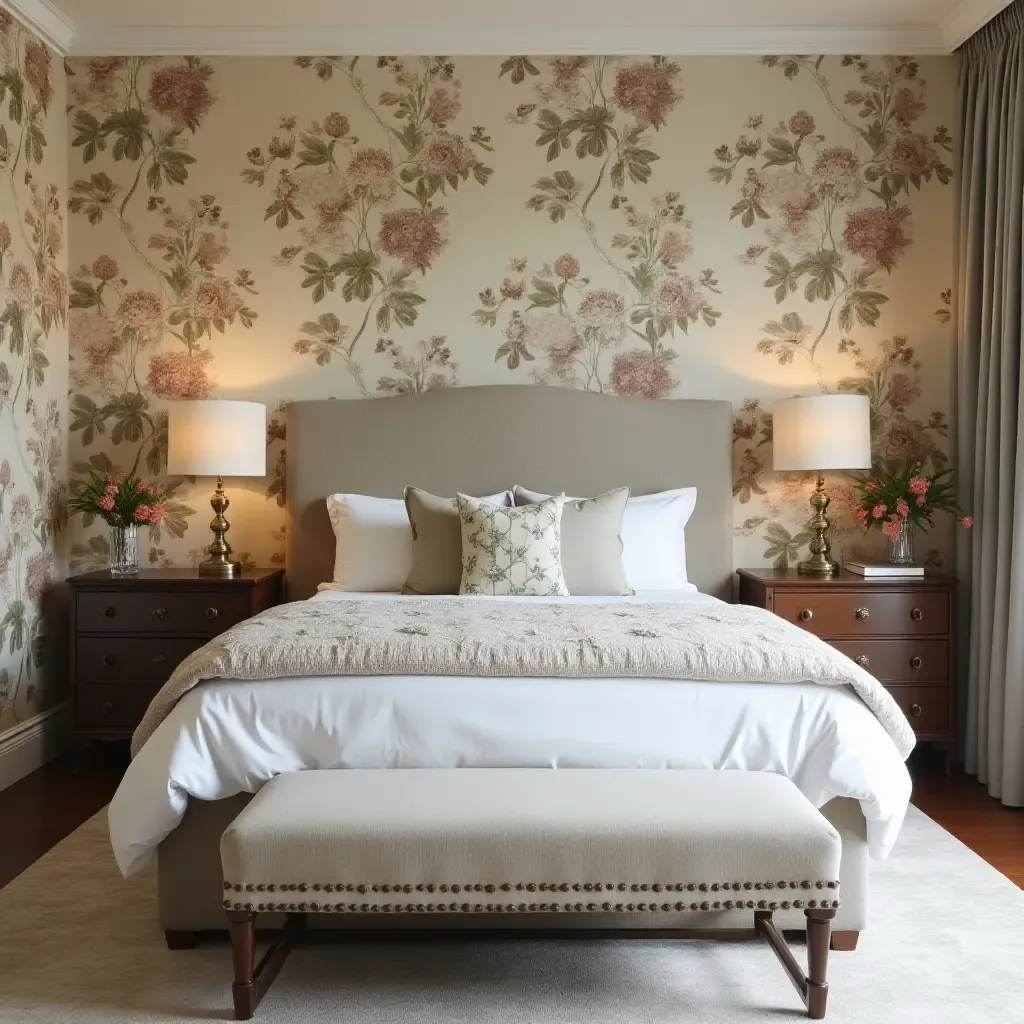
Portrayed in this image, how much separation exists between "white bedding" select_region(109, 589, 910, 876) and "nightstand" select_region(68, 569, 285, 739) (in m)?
1.62

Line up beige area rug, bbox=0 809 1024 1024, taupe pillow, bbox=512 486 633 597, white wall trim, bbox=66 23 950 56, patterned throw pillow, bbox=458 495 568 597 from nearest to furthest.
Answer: beige area rug, bbox=0 809 1024 1024, patterned throw pillow, bbox=458 495 568 597, taupe pillow, bbox=512 486 633 597, white wall trim, bbox=66 23 950 56

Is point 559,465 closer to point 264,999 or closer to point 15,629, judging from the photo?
point 15,629

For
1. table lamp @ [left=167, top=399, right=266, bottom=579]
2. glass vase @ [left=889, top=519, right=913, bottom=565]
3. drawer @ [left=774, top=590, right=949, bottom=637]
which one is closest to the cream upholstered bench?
drawer @ [left=774, top=590, right=949, bottom=637]

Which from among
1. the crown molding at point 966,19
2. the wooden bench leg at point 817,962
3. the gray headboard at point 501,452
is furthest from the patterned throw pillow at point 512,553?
the crown molding at point 966,19

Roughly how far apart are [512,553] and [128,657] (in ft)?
5.06

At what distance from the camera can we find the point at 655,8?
4.23 metres

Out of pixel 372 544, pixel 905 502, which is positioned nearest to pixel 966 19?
pixel 905 502

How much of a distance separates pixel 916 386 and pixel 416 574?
223 cm

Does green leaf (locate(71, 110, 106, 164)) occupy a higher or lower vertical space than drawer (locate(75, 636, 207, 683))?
higher

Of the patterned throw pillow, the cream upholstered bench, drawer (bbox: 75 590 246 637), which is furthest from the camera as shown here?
drawer (bbox: 75 590 246 637)

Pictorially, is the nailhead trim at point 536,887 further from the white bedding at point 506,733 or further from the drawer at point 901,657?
the drawer at point 901,657

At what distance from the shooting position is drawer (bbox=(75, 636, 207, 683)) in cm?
409

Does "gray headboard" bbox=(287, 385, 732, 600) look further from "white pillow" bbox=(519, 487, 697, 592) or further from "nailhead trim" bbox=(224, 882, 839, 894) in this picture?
"nailhead trim" bbox=(224, 882, 839, 894)

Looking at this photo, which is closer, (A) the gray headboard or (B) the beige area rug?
(B) the beige area rug
